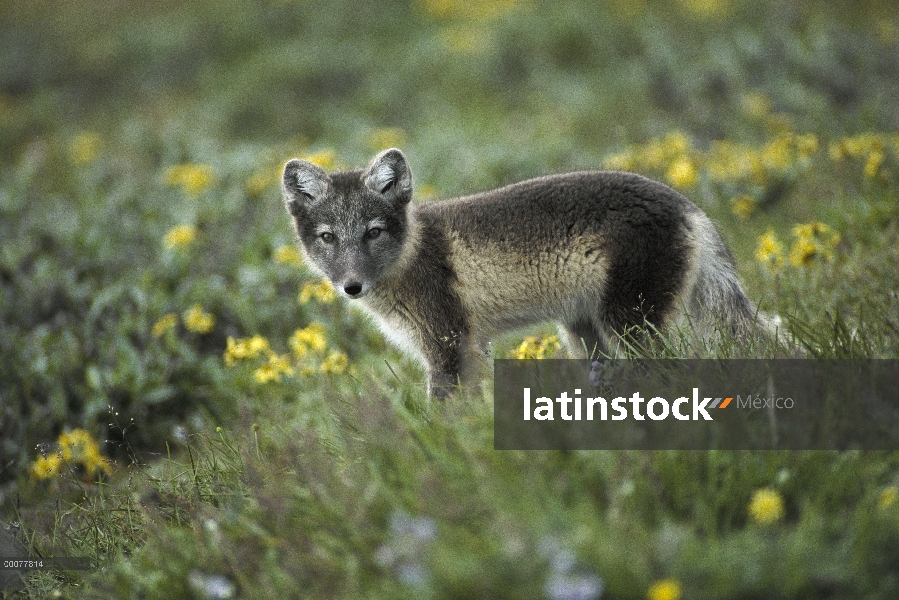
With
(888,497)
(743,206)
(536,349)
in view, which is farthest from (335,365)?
(743,206)

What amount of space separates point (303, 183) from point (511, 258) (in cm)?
125

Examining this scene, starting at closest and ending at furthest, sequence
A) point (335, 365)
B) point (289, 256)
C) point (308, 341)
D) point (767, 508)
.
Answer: point (767, 508)
point (335, 365)
point (308, 341)
point (289, 256)

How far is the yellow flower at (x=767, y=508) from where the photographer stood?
2236mm

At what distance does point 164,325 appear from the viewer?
549 cm

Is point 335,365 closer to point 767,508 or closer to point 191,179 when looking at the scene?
point 767,508

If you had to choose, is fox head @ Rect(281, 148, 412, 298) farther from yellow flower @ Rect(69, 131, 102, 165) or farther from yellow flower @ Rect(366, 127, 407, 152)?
yellow flower @ Rect(69, 131, 102, 165)

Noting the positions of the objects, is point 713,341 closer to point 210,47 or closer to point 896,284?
point 896,284

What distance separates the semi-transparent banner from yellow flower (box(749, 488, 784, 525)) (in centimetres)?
29

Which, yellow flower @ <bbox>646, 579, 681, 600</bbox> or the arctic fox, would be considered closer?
yellow flower @ <bbox>646, 579, 681, 600</bbox>

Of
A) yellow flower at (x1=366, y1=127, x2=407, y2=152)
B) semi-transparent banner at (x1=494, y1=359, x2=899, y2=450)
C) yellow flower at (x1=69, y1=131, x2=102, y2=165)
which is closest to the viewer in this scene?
semi-transparent banner at (x1=494, y1=359, x2=899, y2=450)

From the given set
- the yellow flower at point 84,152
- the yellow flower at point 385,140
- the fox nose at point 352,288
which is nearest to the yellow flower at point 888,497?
the fox nose at point 352,288

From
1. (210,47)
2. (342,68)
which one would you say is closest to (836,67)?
(342,68)

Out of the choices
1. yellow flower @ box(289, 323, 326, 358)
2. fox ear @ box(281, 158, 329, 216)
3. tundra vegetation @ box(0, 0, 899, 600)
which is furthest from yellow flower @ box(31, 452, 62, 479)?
fox ear @ box(281, 158, 329, 216)

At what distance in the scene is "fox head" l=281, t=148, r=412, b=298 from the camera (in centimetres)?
412
